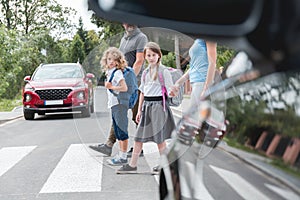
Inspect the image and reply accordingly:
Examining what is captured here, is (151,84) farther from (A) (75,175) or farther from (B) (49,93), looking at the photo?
(B) (49,93)

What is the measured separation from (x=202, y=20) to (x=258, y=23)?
Answer: 0.30ft

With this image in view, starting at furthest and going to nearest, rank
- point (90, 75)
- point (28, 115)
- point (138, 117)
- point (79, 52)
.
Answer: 1. point (28, 115)
2. point (79, 52)
3. point (138, 117)
4. point (90, 75)

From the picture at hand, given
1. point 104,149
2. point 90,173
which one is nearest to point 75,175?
point 90,173

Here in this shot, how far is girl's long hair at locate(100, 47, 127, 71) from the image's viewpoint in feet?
10.6

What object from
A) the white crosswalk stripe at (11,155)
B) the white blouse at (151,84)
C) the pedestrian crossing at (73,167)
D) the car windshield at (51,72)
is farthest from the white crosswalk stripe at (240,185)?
the car windshield at (51,72)

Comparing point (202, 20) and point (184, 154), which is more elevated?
point (202, 20)

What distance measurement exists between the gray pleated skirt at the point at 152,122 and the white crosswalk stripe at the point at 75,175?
1.32m

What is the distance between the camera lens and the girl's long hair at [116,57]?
3.22 meters

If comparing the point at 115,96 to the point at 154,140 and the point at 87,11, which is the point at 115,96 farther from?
the point at 87,11

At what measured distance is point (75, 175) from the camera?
5637 millimetres

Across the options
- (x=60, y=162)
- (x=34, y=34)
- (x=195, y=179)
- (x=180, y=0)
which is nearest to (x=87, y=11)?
(x=180, y=0)

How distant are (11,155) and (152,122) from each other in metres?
4.49

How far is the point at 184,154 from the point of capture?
1.37 m

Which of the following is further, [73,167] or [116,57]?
[73,167]
